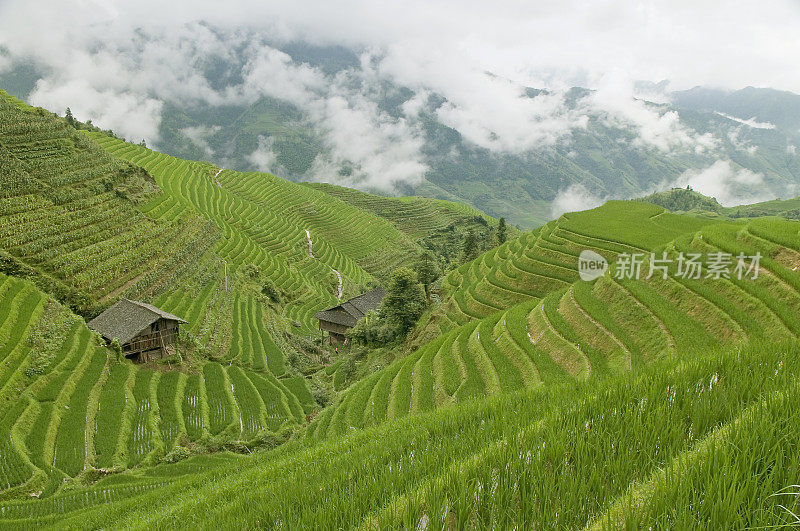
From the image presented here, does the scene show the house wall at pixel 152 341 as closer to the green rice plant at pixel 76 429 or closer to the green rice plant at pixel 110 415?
the green rice plant at pixel 110 415

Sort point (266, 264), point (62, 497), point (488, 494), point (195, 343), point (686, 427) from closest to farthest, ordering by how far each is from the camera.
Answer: point (488, 494), point (686, 427), point (62, 497), point (195, 343), point (266, 264)

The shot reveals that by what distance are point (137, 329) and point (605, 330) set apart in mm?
30534

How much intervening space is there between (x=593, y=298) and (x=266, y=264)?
57018 mm

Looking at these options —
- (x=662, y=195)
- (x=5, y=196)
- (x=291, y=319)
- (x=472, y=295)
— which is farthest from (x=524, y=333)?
(x=662, y=195)

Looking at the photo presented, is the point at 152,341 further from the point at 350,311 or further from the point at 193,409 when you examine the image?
the point at 350,311

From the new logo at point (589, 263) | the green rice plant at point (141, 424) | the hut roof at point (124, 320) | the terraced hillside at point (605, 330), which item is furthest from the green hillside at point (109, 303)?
the new logo at point (589, 263)

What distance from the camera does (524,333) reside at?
61.9 feet

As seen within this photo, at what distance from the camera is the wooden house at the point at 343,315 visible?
160 ft

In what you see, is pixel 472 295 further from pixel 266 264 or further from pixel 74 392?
pixel 266 264

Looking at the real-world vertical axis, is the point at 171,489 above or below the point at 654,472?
below

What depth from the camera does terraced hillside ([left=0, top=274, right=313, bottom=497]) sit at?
18.9m

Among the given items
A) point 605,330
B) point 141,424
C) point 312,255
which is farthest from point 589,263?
point 312,255

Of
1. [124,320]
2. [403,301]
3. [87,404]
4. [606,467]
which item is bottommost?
[87,404]

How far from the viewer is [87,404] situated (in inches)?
895
